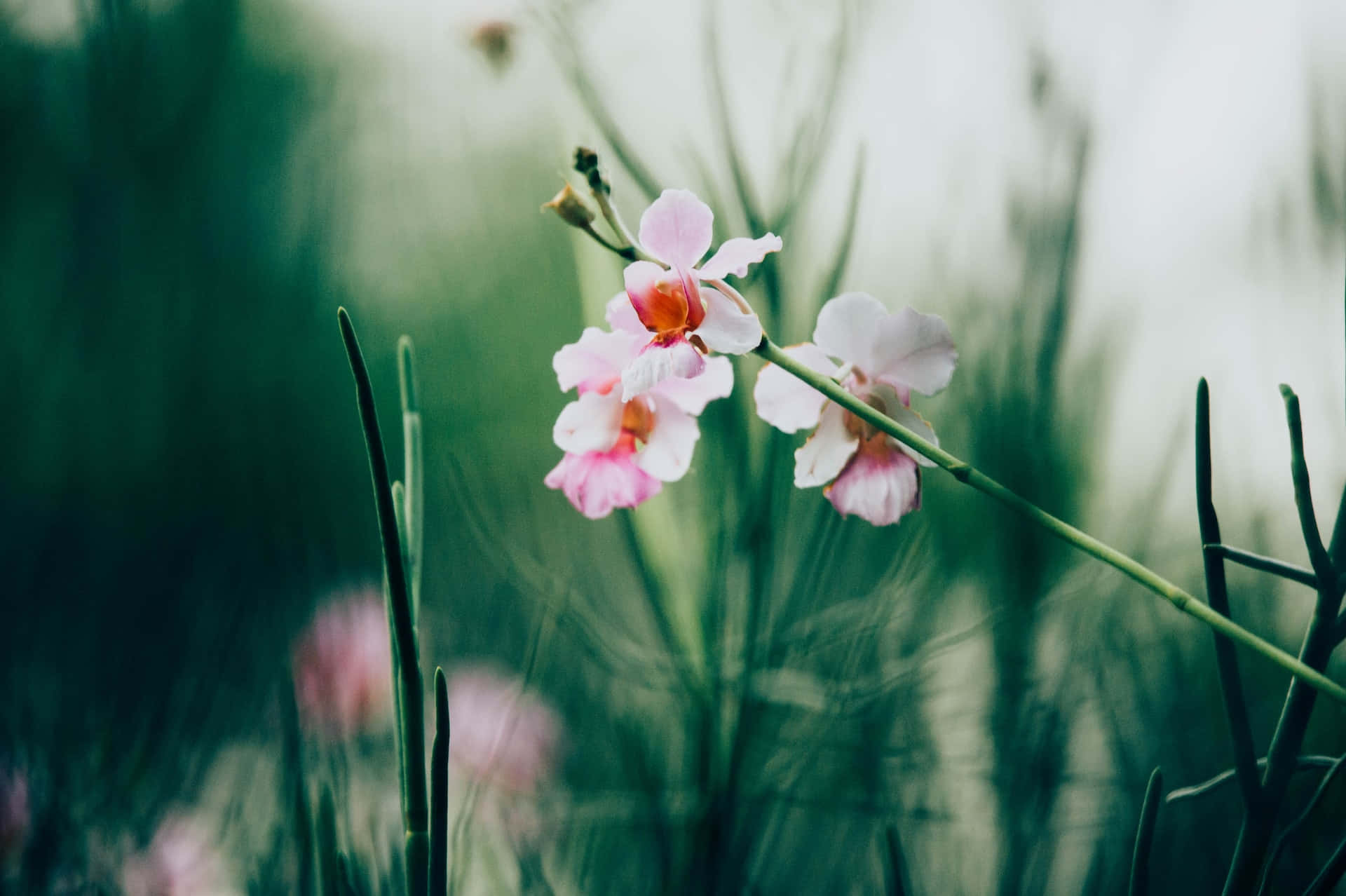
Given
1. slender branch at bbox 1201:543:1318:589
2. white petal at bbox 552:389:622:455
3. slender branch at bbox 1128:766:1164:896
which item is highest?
white petal at bbox 552:389:622:455

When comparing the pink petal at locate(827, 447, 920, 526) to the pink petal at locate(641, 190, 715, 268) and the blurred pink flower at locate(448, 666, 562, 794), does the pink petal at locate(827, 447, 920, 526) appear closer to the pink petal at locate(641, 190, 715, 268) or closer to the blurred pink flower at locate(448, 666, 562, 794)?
the pink petal at locate(641, 190, 715, 268)

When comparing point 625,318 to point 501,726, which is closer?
point 625,318

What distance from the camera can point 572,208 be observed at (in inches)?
4.6

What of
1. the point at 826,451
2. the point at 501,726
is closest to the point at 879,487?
the point at 826,451

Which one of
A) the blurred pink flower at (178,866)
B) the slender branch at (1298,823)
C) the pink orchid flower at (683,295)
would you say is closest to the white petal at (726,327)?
the pink orchid flower at (683,295)

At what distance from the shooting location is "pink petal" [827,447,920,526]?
0.45ft

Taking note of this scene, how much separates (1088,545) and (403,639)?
90 mm

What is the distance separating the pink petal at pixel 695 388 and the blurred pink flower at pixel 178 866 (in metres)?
0.23

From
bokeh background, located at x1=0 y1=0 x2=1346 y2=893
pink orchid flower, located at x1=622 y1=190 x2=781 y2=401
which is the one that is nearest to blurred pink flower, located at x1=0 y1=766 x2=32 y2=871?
bokeh background, located at x1=0 y1=0 x2=1346 y2=893

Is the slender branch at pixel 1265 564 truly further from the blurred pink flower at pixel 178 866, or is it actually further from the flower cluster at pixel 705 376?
the blurred pink flower at pixel 178 866

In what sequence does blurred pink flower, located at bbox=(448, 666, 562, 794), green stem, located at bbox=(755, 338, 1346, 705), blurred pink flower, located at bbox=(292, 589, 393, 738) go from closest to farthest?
green stem, located at bbox=(755, 338, 1346, 705), blurred pink flower, located at bbox=(292, 589, 393, 738), blurred pink flower, located at bbox=(448, 666, 562, 794)

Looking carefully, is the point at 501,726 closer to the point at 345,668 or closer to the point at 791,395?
the point at 345,668

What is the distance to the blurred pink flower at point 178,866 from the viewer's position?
0.26 metres

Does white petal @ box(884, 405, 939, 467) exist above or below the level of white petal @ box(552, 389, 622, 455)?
below
